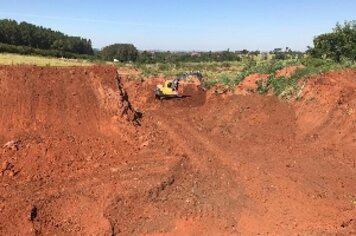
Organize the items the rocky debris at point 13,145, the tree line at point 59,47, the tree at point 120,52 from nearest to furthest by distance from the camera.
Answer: the rocky debris at point 13,145, the tree line at point 59,47, the tree at point 120,52

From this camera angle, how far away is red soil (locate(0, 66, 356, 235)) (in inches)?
482

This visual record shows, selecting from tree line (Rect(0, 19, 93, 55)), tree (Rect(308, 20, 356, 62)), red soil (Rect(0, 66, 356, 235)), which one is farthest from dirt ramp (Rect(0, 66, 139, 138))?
tree line (Rect(0, 19, 93, 55))

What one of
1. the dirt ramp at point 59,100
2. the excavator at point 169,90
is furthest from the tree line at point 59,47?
the dirt ramp at point 59,100

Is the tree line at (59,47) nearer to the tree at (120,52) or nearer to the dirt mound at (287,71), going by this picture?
the tree at (120,52)

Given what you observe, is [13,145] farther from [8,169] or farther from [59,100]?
[59,100]

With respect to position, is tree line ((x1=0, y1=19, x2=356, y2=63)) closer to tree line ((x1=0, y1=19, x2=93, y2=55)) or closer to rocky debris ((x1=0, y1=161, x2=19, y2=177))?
tree line ((x1=0, y1=19, x2=93, y2=55))

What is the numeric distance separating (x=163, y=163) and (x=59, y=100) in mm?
4875

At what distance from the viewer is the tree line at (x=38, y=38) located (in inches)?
3430

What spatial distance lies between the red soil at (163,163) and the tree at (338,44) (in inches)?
400

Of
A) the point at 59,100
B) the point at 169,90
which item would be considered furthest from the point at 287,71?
the point at 59,100

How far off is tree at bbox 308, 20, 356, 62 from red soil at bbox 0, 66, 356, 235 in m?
10.2

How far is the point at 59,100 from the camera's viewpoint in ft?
58.6

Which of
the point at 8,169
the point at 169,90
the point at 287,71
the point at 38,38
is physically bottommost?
the point at 38,38

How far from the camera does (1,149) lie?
14.7m
